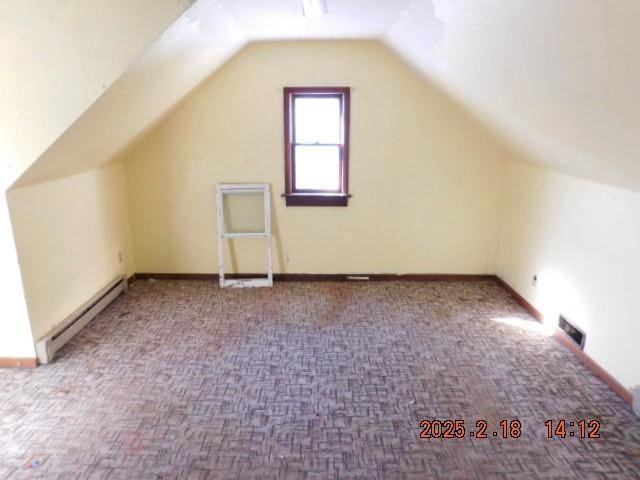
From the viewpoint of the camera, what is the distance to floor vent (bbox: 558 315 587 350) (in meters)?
2.98

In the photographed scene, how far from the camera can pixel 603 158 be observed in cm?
234

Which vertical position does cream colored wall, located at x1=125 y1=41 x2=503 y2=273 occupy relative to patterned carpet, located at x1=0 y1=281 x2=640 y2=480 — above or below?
above

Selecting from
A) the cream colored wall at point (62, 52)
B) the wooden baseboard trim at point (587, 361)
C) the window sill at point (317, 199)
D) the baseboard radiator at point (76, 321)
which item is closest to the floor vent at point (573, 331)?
the wooden baseboard trim at point (587, 361)

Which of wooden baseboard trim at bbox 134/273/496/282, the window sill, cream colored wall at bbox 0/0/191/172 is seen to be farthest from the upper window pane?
cream colored wall at bbox 0/0/191/172

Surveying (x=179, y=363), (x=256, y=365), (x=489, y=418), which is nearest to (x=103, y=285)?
(x=179, y=363)

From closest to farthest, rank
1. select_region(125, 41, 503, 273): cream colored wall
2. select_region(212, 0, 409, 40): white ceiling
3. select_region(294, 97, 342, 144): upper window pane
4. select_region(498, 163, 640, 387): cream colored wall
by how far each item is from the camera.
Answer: select_region(498, 163, 640, 387): cream colored wall
select_region(212, 0, 409, 40): white ceiling
select_region(125, 41, 503, 273): cream colored wall
select_region(294, 97, 342, 144): upper window pane

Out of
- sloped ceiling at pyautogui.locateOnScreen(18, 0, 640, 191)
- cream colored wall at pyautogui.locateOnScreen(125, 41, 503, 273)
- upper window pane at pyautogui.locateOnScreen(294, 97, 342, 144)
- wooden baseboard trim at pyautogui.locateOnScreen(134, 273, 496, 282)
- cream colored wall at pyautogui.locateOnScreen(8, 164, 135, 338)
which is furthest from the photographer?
wooden baseboard trim at pyautogui.locateOnScreen(134, 273, 496, 282)

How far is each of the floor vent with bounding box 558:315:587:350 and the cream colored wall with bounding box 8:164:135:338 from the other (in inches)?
143

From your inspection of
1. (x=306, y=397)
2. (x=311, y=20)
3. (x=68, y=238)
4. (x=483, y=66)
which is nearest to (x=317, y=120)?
(x=311, y=20)

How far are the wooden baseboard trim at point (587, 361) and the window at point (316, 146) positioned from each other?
6.21 ft

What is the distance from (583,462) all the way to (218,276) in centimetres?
337

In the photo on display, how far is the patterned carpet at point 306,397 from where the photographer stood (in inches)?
82.1

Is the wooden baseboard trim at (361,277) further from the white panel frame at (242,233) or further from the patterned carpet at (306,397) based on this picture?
the patterned carpet at (306,397)

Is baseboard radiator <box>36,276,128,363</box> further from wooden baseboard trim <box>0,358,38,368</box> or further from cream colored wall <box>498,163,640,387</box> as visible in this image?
cream colored wall <box>498,163,640,387</box>
